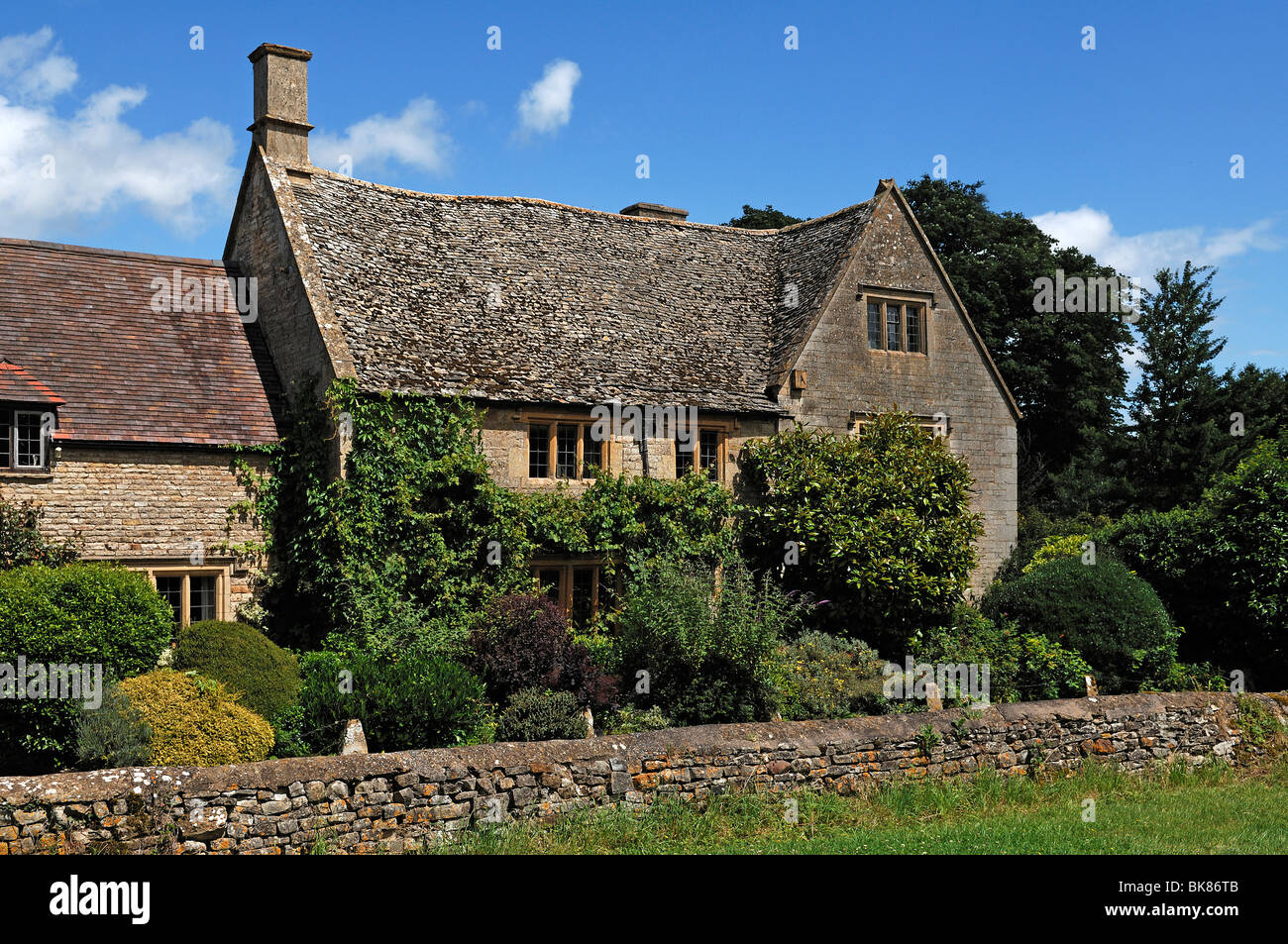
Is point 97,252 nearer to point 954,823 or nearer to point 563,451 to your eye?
point 563,451

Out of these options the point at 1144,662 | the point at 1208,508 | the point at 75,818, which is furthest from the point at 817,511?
the point at 75,818

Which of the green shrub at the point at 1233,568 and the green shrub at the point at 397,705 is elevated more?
the green shrub at the point at 1233,568

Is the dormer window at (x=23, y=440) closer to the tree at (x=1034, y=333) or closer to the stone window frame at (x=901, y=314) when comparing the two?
the stone window frame at (x=901, y=314)

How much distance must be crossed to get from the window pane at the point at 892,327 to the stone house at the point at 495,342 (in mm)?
70

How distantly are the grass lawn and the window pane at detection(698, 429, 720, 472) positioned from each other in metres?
10.1

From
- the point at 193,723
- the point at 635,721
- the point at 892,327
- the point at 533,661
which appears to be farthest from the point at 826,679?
the point at 892,327

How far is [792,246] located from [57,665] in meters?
19.1

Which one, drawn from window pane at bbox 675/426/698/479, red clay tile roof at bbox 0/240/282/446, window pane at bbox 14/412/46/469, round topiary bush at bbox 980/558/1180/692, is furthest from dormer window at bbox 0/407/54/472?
round topiary bush at bbox 980/558/1180/692

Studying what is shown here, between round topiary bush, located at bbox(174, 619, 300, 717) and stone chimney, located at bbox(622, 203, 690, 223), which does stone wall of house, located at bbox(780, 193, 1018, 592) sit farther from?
round topiary bush, located at bbox(174, 619, 300, 717)

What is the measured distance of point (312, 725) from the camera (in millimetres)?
14758

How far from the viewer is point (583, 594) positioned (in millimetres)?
21094

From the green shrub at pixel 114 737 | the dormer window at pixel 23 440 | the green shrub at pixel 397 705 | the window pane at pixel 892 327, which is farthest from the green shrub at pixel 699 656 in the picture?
the window pane at pixel 892 327

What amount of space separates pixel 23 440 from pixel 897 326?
58.0 feet

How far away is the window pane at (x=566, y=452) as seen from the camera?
21125 mm
